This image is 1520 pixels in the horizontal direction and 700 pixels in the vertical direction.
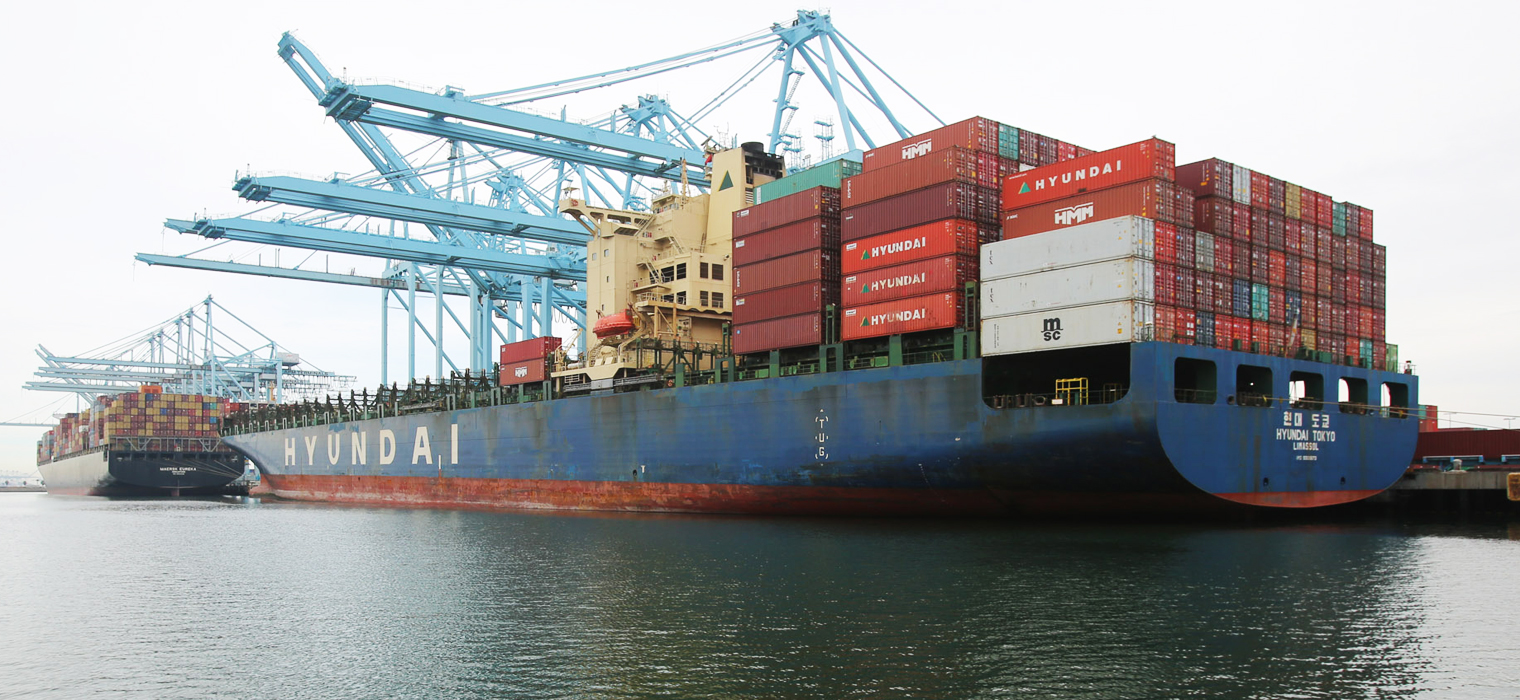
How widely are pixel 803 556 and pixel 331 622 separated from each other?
9.68 meters

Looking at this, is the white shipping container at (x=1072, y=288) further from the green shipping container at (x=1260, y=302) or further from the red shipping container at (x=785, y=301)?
the red shipping container at (x=785, y=301)

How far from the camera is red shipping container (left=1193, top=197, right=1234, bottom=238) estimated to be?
27312 millimetres

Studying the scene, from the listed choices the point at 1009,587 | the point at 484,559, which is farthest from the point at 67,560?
the point at 1009,587

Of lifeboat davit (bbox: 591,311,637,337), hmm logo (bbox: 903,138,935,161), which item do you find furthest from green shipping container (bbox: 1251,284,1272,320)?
lifeboat davit (bbox: 591,311,637,337)

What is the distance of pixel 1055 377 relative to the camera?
88.9ft

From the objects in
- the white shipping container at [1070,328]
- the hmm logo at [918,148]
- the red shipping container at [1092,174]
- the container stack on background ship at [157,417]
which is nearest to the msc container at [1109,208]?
the red shipping container at [1092,174]

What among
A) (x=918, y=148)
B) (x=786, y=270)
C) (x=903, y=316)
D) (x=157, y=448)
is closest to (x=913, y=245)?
(x=903, y=316)

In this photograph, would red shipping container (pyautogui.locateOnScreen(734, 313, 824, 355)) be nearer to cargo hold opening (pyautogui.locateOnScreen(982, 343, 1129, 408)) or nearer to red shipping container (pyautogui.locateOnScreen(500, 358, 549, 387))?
cargo hold opening (pyautogui.locateOnScreen(982, 343, 1129, 408))

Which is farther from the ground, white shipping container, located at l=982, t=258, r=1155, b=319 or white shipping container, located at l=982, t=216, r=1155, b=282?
white shipping container, located at l=982, t=216, r=1155, b=282

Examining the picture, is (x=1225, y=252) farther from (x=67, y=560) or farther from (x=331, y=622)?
(x=67, y=560)

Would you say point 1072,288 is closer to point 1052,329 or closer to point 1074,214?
Result: point 1052,329

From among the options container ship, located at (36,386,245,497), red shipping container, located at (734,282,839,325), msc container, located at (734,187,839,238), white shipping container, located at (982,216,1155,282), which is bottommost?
container ship, located at (36,386,245,497)

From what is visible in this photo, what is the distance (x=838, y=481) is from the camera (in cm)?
2950

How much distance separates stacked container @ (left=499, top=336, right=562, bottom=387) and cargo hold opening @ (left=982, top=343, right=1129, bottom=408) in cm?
2165
